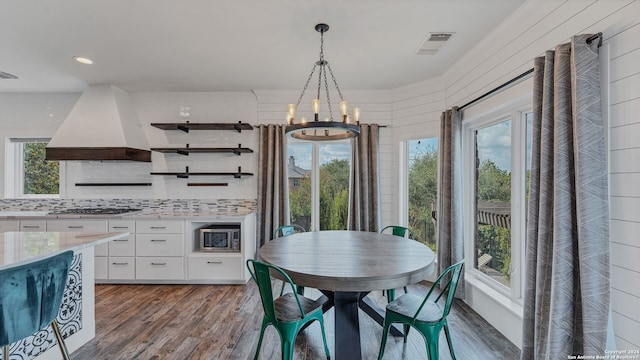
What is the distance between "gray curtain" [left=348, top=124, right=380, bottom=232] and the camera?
400 centimetres

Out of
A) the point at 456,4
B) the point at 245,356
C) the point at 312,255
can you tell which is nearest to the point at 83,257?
the point at 245,356

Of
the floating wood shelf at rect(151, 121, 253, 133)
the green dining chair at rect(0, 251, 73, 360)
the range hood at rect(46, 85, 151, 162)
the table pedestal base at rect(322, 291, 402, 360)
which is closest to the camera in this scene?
the green dining chair at rect(0, 251, 73, 360)

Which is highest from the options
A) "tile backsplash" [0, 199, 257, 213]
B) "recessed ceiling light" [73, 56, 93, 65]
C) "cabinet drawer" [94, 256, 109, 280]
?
"recessed ceiling light" [73, 56, 93, 65]

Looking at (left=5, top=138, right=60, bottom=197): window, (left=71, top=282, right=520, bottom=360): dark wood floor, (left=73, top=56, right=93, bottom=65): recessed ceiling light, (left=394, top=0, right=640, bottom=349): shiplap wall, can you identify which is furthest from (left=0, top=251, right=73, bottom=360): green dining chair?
(left=5, top=138, right=60, bottom=197): window

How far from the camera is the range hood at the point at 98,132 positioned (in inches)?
147

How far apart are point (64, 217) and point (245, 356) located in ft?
10.1

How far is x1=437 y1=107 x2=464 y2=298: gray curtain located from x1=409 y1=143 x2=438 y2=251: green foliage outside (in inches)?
19.8

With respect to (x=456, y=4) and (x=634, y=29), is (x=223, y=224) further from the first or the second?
(x=634, y=29)

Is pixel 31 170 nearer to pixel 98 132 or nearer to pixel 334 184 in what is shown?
pixel 98 132

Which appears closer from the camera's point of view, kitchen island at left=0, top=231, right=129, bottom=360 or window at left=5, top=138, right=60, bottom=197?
kitchen island at left=0, top=231, right=129, bottom=360

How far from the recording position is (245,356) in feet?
7.27

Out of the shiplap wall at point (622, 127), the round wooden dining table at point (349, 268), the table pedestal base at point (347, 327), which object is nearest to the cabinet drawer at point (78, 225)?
the round wooden dining table at point (349, 268)

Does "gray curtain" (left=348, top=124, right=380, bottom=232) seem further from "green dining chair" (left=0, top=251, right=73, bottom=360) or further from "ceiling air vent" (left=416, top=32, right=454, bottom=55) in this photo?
"green dining chair" (left=0, top=251, right=73, bottom=360)

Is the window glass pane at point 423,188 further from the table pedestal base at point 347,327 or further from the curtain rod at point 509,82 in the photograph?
the table pedestal base at point 347,327
